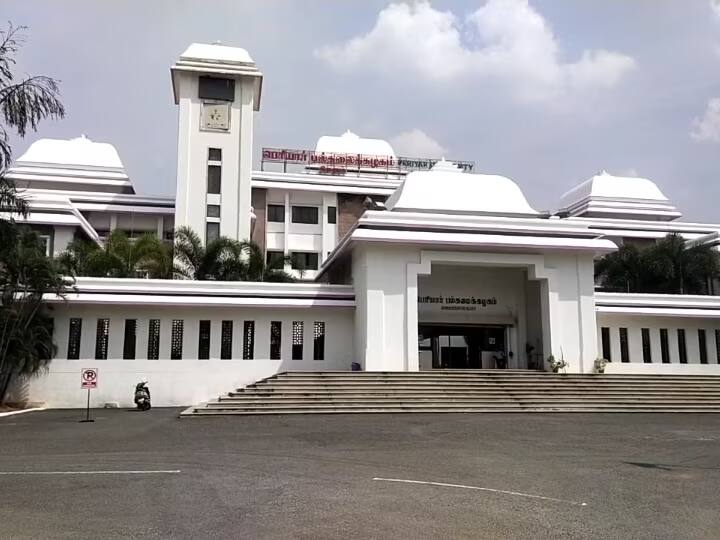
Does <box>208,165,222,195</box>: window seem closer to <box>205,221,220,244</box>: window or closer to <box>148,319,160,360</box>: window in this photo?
<box>205,221,220,244</box>: window

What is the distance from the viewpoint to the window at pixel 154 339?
2277 cm

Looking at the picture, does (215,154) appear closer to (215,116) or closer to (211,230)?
(215,116)

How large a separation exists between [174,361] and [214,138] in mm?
17182

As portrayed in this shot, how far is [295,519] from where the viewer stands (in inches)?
239

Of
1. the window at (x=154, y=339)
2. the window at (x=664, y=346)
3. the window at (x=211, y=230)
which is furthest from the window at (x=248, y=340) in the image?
the window at (x=664, y=346)

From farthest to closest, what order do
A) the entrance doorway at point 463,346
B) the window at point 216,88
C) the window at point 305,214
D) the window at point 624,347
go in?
the window at point 305,214
the window at point 216,88
the entrance doorway at point 463,346
the window at point 624,347

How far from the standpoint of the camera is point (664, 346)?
26.4 meters

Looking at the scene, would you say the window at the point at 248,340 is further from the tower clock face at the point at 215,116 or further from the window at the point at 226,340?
the tower clock face at the point at 215,116

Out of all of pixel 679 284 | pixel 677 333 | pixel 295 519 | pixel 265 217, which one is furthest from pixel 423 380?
pixel 265 217

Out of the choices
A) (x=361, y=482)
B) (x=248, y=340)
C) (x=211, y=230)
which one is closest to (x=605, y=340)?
(x=248, y=340)

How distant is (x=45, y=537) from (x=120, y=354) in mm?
17966

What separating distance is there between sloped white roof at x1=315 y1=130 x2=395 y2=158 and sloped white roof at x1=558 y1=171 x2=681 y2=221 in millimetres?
13713

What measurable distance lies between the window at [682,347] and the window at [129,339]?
810 inches

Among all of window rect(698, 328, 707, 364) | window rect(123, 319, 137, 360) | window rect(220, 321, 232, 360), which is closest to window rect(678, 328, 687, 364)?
window rect(698, 328, 707, 364)
